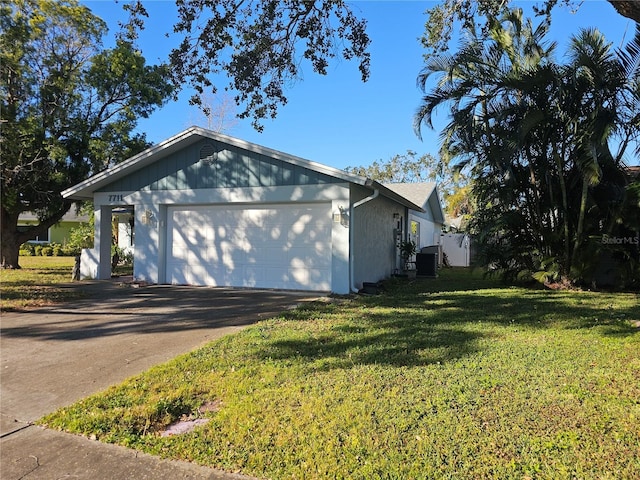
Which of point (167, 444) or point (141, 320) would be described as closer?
point (167, 444)

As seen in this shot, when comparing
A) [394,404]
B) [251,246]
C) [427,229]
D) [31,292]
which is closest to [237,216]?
[251,246]

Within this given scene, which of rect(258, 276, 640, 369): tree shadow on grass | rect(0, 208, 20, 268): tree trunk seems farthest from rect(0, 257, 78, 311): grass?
rect(258, 276, 640, 369): tree shadow on grass

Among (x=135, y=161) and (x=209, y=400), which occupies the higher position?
(x=135, y=161)

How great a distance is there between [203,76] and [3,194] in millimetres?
11549

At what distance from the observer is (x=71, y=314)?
8258mm

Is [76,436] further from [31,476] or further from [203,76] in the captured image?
[203,76]

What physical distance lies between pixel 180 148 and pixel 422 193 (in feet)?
47.1

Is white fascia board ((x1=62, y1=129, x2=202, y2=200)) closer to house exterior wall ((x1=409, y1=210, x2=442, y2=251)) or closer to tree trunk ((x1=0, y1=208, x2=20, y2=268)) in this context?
tree trunk ((x1=0, y1=208, x2=20, y2=268))

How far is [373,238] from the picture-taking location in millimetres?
13297

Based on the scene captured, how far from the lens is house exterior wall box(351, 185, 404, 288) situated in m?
11.4

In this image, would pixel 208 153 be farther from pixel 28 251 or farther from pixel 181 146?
pixel 28 251

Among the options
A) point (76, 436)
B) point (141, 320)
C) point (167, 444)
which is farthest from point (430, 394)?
point (141, 320)

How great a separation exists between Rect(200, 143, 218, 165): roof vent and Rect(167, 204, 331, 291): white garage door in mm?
1329

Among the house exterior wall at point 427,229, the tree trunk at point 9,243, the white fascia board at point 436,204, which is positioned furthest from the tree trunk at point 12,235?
the white fascia board at point 436,204
